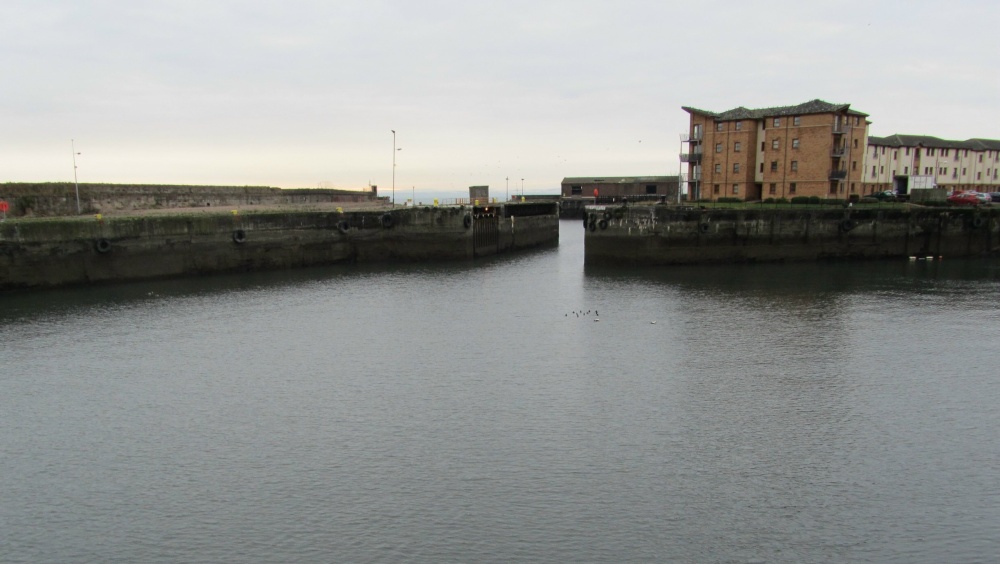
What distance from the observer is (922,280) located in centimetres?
4591

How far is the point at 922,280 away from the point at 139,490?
159ft

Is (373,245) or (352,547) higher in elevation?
(373,245)

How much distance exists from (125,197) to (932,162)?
103 meters

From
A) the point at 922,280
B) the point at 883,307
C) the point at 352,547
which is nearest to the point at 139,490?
the point at 352,547

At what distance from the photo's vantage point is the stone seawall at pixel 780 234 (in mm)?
52594

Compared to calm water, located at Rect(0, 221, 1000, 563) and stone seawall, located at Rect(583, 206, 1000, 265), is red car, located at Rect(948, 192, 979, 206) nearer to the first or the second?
stone seawall, located at Rect(583, 206, 1000, 265)

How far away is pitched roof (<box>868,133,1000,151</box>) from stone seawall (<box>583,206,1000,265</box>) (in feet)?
111

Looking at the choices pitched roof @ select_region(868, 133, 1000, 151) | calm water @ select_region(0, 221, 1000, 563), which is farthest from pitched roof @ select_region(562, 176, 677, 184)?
calm water @ select_region(0, 221, 1000, 563)

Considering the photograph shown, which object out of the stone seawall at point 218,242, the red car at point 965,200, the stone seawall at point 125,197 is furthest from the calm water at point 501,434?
the red car at point 965,200

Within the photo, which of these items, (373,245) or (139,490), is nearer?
(139,490)

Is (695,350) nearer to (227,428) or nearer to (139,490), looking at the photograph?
(227,428)

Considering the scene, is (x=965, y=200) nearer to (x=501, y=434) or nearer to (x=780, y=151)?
(x=780, y=151)

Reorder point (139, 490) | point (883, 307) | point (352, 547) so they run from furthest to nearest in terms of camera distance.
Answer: point (883, 307), point (139, 490), point (352, 547)

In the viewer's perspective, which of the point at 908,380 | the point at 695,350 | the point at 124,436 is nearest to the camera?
the point at 124,436
